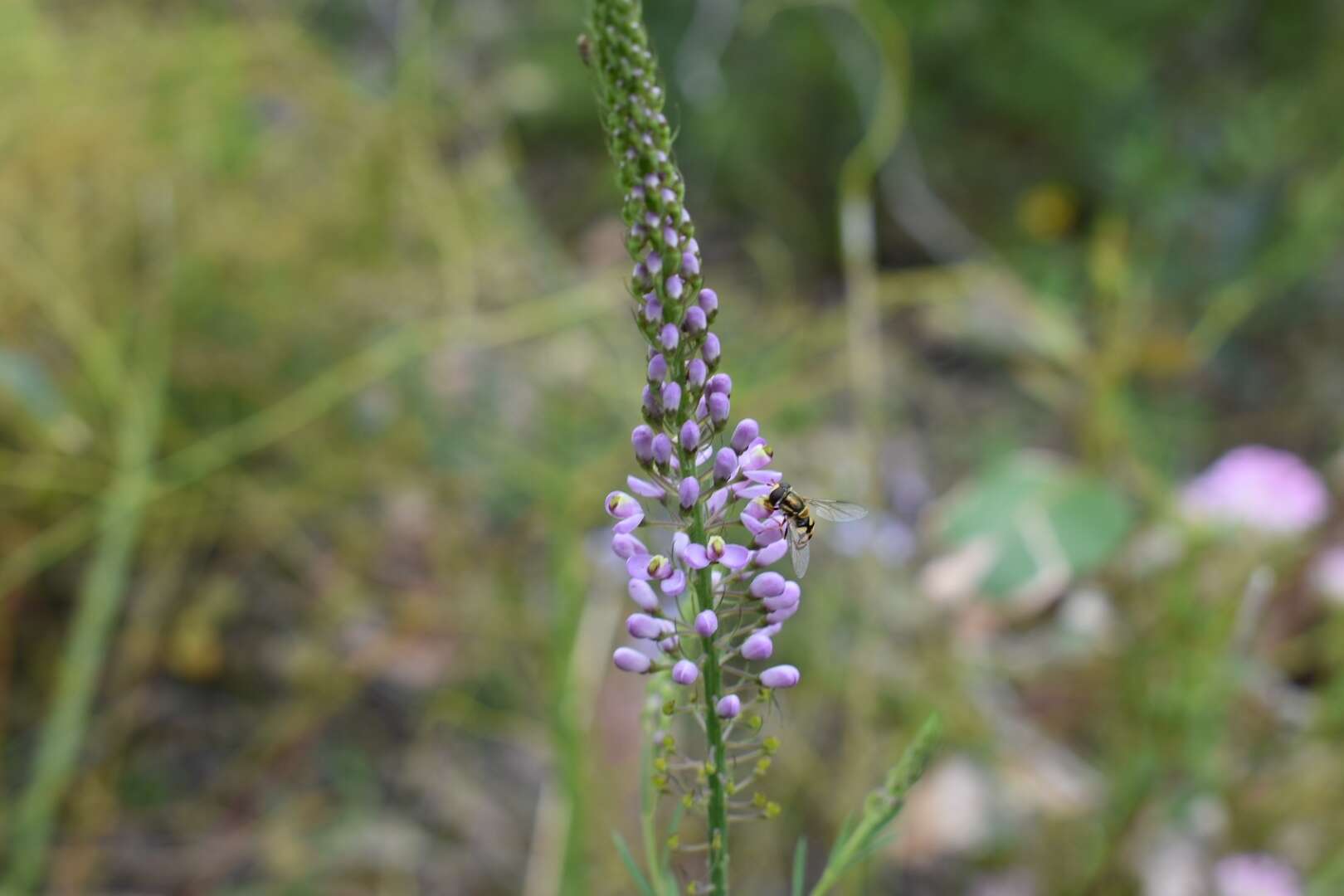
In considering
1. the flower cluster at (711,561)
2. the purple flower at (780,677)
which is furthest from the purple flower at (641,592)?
the purple flower at (780,677)

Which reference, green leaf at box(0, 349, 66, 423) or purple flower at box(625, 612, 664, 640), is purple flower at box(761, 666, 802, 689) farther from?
green leaf at box(0, 349, 66, 423)

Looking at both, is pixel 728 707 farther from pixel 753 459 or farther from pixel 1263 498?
pixel 1263 498

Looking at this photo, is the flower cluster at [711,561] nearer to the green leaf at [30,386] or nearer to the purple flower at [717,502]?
the purple flower at [717,502]

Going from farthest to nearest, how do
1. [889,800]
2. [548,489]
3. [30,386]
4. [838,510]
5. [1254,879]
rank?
[548,489] → [30,386] → [1254,879] → [838,510] → [889,800]

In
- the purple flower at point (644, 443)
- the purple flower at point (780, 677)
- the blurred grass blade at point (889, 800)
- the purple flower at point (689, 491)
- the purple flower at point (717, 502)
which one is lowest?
the blurred grass blade at point (889, 800)

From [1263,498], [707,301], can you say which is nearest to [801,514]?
[707,301]

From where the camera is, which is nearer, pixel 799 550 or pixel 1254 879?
pixel 799 550

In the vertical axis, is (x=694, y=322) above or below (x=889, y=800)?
above
